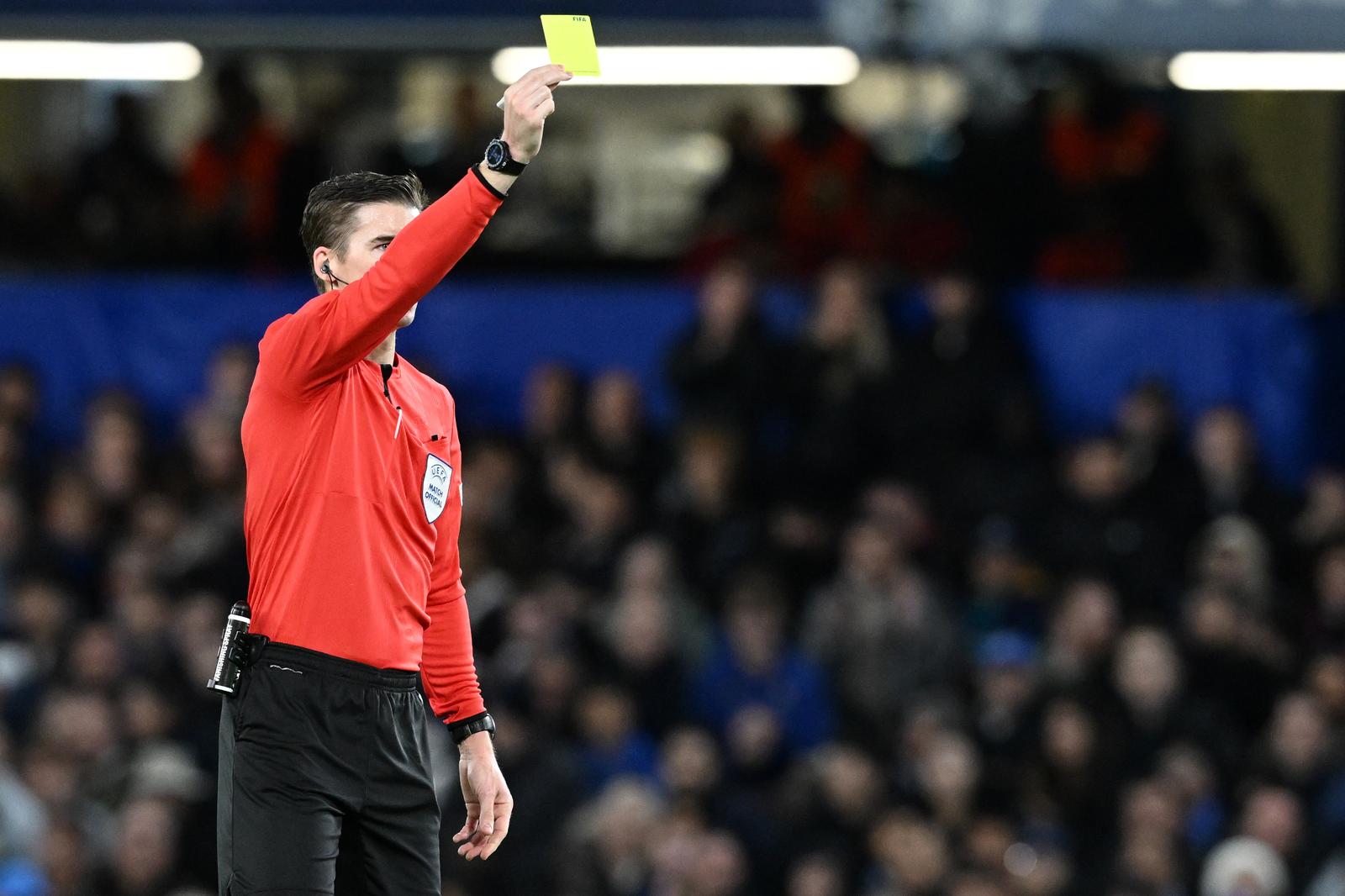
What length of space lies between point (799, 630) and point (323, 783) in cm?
590

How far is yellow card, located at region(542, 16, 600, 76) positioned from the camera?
375cm

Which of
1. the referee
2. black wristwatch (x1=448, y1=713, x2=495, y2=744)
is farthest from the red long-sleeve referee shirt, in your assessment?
black wristwatch (x1=448, y1=713, x2=495, y2=744)

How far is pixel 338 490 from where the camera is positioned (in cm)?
391

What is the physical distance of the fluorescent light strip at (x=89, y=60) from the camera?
11031 mm

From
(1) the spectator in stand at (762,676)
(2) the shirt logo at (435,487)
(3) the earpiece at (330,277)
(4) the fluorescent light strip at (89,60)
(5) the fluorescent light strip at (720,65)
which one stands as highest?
(4) the fluorescent light strip at (89,60)

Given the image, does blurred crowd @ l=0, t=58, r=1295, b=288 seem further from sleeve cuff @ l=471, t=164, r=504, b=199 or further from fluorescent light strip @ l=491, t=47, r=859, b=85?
sleeve cuff @ l=471, t=164, r=504, b=199

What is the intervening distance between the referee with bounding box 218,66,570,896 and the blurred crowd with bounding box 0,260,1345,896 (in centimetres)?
468

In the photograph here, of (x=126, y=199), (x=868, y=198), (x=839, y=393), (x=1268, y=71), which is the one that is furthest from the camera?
(x=126, y=199)

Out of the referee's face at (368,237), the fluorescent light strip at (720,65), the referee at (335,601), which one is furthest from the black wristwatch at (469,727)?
the fluorescent light strip at (720,65)

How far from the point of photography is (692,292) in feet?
34.6

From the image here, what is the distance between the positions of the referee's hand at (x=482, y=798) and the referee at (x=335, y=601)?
209 millimetres

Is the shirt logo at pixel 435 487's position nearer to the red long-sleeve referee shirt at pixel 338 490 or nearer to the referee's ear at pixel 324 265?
the red long-sleeve referee shirt at pixel 338 490

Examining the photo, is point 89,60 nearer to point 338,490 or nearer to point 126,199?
point 126,199

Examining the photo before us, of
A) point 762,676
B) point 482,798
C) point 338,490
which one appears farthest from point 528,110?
point 762,676
